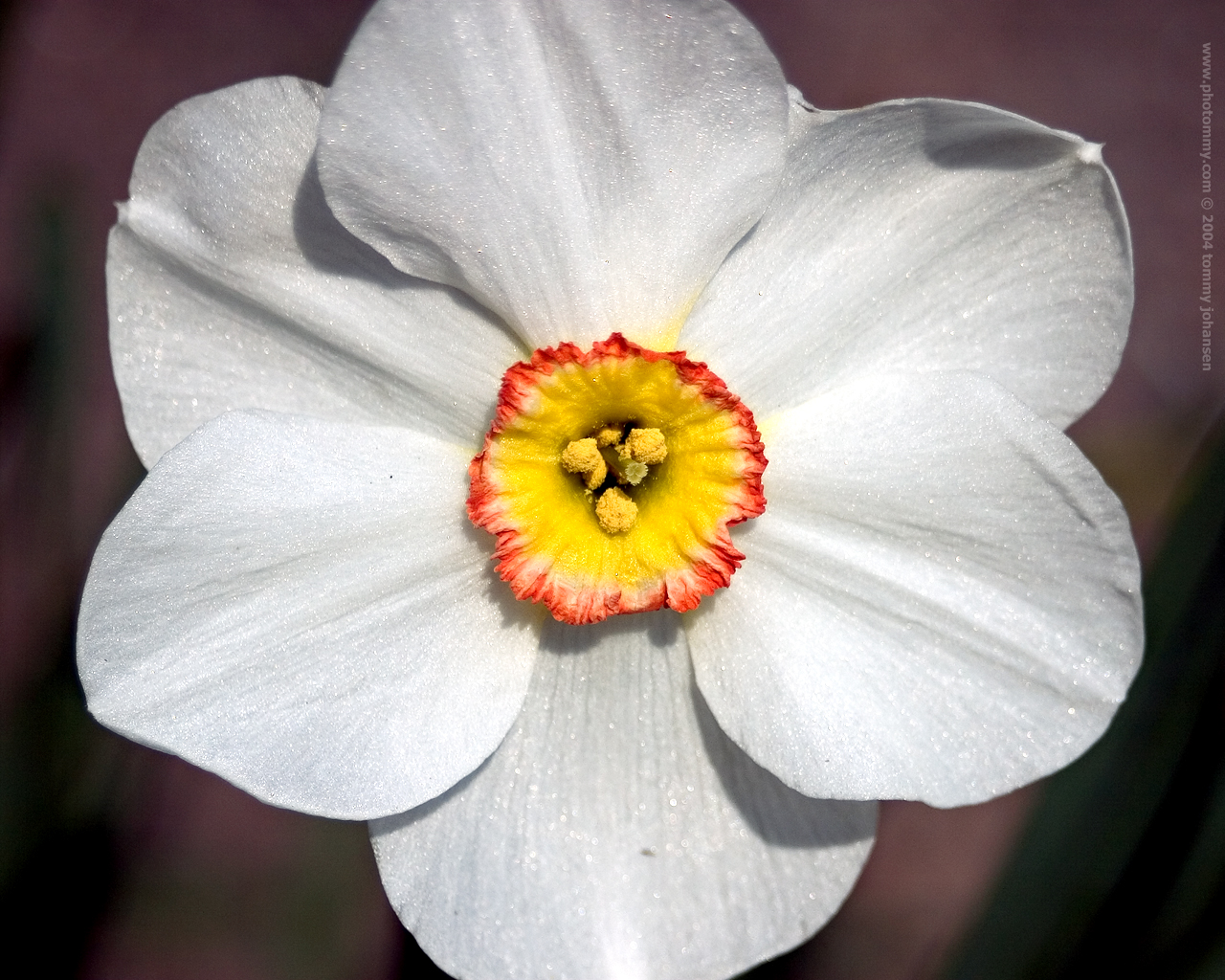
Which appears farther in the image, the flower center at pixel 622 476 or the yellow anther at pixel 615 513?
the yellow anther at pixel 615 513

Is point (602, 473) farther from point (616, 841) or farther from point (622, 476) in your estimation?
point (616, 841)

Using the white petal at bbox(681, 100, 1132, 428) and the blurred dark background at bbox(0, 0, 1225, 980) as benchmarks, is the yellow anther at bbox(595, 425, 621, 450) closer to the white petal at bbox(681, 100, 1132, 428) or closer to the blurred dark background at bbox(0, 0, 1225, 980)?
the white petal at bbox(681, 100, 1132, 428)

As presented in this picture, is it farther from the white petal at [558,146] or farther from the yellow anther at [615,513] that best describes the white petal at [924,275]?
the yellow anther at [615,513]

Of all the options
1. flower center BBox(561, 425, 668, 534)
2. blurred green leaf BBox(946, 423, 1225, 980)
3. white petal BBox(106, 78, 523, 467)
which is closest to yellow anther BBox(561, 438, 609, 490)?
flower center BBox(561, 425, 668, 534)

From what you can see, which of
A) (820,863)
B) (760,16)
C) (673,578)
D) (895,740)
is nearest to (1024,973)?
(820,863)

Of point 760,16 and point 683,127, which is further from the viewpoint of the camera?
point 760,16

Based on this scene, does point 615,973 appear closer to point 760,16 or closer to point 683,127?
point 683,127

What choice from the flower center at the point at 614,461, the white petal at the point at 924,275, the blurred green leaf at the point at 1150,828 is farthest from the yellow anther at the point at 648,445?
the blurred green leaf at the point at 1150,828
